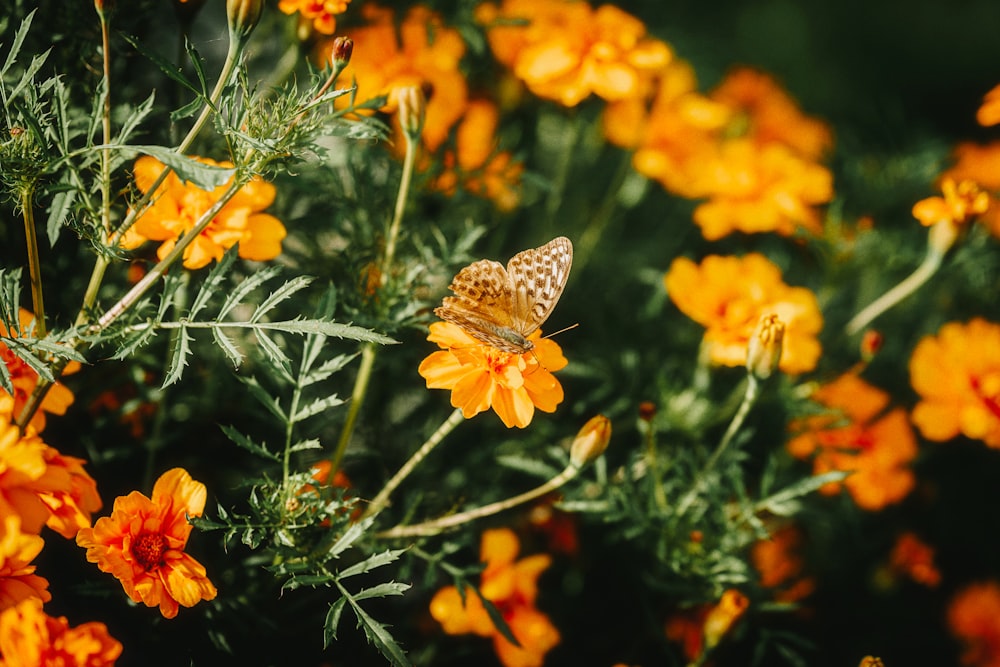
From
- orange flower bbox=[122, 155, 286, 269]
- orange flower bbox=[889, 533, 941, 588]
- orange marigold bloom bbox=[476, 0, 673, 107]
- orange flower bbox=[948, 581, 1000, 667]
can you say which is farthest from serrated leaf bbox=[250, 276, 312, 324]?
orange flower bbox=[948, 581, 1000, 667]

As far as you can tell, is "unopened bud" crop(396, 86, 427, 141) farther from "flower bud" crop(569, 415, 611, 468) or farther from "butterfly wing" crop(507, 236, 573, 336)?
"flower bud" crop(569, 415, 611, 468)

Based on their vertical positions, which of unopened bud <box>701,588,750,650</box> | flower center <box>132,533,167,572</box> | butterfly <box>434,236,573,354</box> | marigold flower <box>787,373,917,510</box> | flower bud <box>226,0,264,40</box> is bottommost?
marigold flower <box>787,373,917,510</box>

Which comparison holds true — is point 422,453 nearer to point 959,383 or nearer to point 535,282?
point 535,282

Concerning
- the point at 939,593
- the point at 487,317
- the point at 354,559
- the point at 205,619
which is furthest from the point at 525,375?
the point at 939,593

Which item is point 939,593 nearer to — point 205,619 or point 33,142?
point 205,619

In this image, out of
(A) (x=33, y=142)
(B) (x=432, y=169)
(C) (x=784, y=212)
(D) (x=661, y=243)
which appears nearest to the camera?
(A) (x=33, y=142)

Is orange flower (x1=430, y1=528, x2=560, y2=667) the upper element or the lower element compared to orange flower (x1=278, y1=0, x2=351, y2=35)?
lower

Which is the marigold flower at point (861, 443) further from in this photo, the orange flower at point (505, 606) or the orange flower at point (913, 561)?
the orange flower at point (505, 606)
